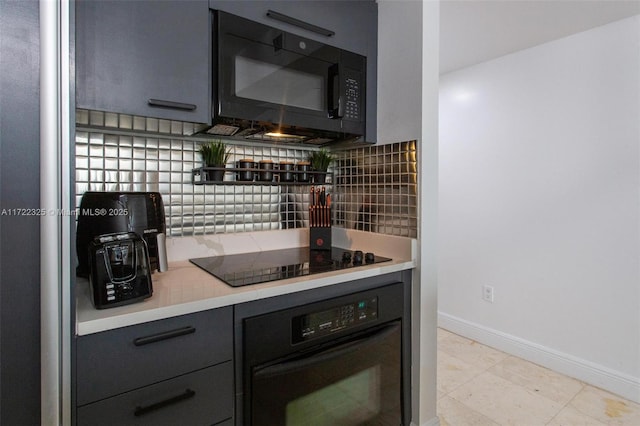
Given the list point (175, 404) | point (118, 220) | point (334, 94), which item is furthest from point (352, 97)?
point (175, 404)

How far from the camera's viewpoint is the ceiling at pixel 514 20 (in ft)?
6.04

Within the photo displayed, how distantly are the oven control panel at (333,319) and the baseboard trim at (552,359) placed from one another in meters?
1.66

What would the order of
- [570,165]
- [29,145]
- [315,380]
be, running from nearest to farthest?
1. [29,145]
2. [315,380]
3. [570,165]

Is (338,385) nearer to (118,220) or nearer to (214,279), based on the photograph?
(214,279)

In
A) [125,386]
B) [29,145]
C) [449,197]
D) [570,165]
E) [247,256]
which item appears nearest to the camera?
[29,145]

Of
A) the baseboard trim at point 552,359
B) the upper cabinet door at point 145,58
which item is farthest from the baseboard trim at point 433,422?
the upper cabinet door at point 145,58

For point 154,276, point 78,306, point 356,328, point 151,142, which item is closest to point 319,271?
point 356,328

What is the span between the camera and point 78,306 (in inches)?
37.5

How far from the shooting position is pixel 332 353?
50.3 inches

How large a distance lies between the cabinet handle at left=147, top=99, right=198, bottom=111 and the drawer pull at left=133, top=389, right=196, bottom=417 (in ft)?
3.00

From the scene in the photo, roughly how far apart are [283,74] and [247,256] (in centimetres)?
85

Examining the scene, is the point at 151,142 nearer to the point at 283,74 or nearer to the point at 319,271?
the point at 283,74

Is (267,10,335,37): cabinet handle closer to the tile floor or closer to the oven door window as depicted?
the oven door window

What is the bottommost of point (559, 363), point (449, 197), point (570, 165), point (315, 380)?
point (559, 363)
